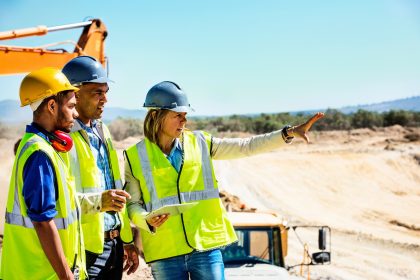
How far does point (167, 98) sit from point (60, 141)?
0.92 meters

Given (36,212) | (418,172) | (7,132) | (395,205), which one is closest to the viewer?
(36,212)

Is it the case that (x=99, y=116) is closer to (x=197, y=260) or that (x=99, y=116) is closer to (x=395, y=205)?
(x=197, y=260)

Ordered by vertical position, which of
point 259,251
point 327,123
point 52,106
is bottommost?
point 259,251

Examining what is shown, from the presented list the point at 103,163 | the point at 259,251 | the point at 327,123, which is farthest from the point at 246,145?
the point at 327,123

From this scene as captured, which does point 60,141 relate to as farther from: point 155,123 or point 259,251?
point 259,251

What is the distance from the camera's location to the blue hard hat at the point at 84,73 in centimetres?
354

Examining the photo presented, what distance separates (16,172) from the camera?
260cm

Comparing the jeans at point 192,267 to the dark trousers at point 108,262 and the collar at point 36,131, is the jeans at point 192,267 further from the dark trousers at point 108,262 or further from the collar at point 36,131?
the collar at point 36,131

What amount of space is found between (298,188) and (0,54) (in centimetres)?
1579

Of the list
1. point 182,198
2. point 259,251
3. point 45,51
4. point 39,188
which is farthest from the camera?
point 45,51

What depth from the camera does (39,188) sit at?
249cm

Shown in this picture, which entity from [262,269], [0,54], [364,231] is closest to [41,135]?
[262,269]

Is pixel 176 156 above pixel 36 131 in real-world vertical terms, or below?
below

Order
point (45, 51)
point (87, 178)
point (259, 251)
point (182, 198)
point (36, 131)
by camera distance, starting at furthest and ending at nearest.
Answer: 1. point (45, 51)
2. point (259, 251)
3. point (182, 198)
4. point (87, 178)
5. point (36, 131)
